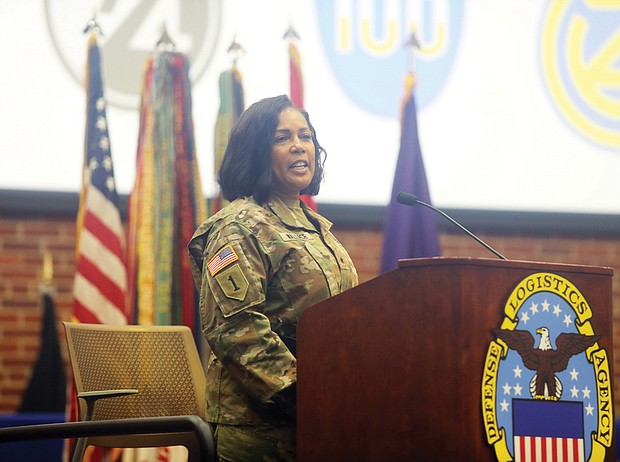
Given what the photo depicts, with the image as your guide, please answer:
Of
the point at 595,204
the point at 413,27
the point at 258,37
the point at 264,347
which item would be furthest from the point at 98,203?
the point at 595,204

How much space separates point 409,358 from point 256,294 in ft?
1.44

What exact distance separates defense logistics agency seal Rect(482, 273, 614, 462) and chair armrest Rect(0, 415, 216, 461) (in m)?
0.50

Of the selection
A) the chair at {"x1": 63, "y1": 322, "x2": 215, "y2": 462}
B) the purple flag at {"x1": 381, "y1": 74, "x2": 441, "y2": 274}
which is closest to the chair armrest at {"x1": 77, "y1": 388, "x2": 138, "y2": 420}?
the chair at {"x1": 63, "y1": 322, "x2": 215, "y2": 462}

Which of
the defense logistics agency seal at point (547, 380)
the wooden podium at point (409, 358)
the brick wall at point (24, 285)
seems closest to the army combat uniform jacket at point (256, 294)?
the wooden podium at point (409, 358)

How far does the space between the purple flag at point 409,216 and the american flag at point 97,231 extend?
119cm

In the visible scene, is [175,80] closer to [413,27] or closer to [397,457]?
[413,27]

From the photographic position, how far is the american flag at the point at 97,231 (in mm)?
3844

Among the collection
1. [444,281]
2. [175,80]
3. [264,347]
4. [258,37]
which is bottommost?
[264,347]

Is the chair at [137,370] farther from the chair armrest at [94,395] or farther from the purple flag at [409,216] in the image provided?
the purple flag at [409,216]

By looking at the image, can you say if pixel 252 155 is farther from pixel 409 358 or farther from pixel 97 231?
pixel 97 231

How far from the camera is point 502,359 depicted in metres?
1.75

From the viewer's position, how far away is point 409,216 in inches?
170

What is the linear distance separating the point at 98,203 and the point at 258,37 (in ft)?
3.93

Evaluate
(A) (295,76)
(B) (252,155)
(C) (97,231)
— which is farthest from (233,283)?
(A) (295,76)
